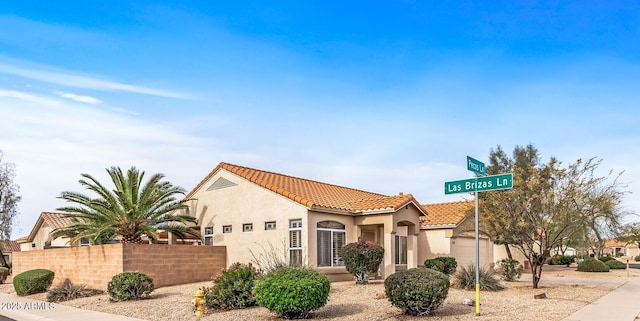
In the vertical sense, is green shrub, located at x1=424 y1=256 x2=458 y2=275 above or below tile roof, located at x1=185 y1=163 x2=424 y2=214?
below

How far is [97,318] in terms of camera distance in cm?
1441

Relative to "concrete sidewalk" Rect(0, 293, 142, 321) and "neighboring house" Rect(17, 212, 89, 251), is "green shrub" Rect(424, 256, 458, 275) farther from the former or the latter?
"neighboring house" Rect(17, 212, 89, 251)

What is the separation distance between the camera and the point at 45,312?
16.0 m

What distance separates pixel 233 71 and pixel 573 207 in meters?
12.3

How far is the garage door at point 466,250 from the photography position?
2895cm

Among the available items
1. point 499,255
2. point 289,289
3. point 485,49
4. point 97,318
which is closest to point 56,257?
point 97,318

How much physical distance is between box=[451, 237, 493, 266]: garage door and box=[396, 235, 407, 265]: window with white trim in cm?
314

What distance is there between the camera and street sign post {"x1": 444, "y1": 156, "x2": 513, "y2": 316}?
11766 mm

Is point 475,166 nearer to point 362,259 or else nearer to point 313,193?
point 362,259

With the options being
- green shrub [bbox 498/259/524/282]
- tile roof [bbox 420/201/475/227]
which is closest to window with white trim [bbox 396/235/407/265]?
tile roof [bbox 420/201/475/227]

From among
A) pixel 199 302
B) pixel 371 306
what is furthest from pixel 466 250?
pixel 199 302

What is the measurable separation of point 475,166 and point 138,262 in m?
13.8

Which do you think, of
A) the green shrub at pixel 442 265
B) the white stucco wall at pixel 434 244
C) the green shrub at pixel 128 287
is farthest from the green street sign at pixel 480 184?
the white stucco wall at pixel 434 244

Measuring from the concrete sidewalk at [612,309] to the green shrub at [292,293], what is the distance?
5.71 metres
